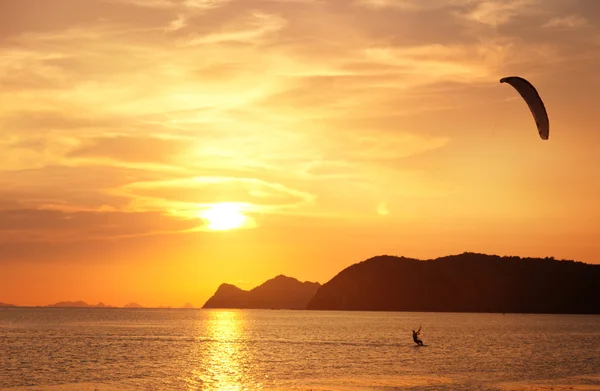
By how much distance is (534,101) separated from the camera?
4300cm

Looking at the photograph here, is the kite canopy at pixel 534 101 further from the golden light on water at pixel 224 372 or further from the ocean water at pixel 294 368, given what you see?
the golden light on water at pixel 224 372

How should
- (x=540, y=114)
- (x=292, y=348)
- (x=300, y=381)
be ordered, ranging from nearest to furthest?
(x=540, y=114) → (x=300, y=381) → (x=292, y=348)

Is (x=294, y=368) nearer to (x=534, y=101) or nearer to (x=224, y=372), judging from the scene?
(x=224, y=372)

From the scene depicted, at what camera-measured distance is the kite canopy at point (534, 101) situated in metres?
42.1

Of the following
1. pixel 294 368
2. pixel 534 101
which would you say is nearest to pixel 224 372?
pixel 294 368

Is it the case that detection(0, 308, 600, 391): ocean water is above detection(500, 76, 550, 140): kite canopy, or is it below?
below

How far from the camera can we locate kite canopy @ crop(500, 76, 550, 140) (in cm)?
4212

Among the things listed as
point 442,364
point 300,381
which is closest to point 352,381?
point 300,381

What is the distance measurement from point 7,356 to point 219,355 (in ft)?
82.0

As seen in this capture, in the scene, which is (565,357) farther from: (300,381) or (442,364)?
(300,381)

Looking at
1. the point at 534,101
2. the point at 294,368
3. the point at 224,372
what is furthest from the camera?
the point at 294,368

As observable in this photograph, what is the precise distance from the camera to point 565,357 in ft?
315

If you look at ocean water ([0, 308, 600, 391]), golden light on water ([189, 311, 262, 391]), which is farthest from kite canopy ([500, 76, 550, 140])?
golden light on water ([189, 311, 262, 391])

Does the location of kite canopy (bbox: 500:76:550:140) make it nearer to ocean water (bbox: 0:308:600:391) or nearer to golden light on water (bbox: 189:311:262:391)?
ocean water (bbox: 0:308:600:391)
